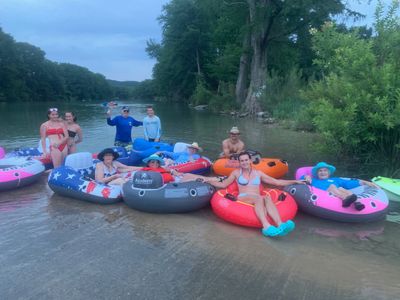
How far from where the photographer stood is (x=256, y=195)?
5.17 meters

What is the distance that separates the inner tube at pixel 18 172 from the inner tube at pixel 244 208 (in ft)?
11.0

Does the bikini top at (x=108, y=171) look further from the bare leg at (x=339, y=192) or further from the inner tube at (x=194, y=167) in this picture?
the bare leg at (x=339, y=192)

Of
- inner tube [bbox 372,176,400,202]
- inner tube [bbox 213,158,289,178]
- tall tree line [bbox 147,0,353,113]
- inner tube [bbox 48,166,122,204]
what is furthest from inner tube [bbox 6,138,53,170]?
tall tree line [bbox 147,0,353,113]

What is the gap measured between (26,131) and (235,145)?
34.5ft

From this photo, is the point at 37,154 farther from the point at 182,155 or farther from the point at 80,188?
the point at 182,155

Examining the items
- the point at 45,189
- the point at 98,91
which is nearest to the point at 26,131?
the point at 45,189

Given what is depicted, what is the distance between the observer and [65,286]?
354 cm

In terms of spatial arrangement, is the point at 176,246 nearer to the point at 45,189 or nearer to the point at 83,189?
the point at 83,189

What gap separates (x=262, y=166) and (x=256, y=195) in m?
2.01

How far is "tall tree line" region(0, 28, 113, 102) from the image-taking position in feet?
173

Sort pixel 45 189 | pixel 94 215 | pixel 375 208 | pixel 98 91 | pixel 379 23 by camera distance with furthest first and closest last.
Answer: pixel 98 91 → pixel 379 23 → pixel 45 189 → pixel 94 215 → pixel 375 208

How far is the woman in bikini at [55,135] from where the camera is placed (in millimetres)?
7340

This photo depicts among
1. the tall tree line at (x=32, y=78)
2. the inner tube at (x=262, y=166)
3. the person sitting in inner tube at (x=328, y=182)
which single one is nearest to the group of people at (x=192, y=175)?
the person sitting in inner tube at (x=328, y=182)

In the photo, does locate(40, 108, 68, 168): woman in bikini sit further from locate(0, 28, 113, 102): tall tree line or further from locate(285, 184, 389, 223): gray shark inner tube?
locate(0, 28, 113, 102): tall tree line
